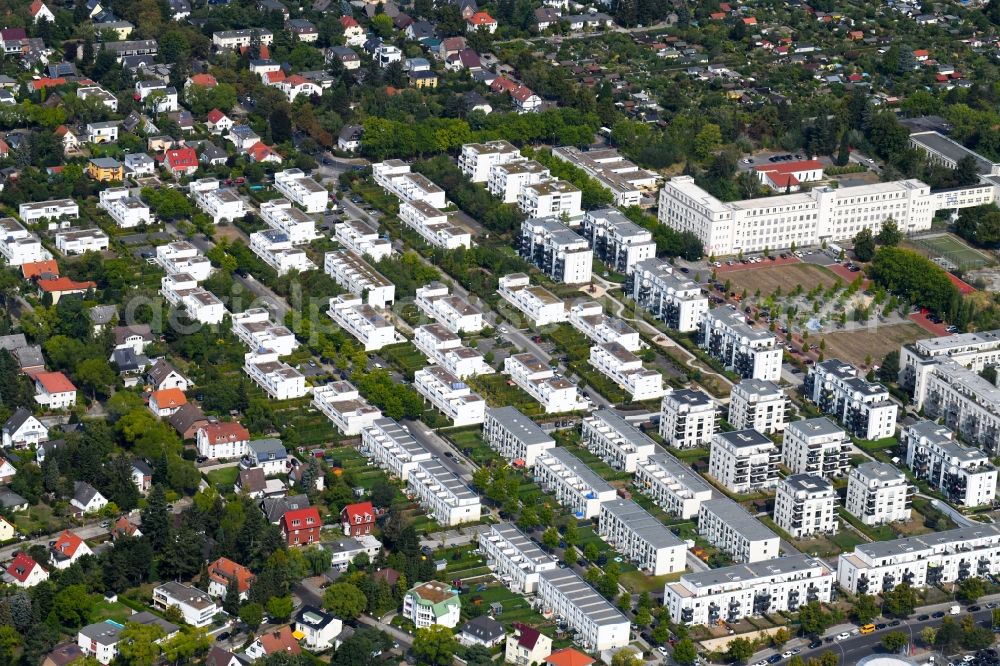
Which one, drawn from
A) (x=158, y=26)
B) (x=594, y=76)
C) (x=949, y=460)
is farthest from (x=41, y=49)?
(x=949, y=460)

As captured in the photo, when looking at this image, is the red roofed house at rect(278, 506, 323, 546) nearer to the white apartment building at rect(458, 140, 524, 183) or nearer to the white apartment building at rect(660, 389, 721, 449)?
the white apartment building at rect(660, 389, 721, 449)

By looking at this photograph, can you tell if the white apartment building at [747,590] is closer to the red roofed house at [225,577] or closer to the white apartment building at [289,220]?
the red roofed house at [225,577]

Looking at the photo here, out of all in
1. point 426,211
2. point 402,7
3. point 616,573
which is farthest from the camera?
point 402,7

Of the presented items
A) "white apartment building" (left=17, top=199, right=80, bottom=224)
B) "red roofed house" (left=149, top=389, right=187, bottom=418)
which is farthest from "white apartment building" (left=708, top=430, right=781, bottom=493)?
"white apartment building" (left=17, top=199, right=80, bottom=224)

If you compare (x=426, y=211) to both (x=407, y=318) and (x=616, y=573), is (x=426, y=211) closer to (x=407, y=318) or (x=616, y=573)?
(x=407, y=318)

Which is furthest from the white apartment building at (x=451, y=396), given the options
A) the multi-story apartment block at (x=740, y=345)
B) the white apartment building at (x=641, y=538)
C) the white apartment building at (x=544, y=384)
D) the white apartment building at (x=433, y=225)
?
the white apartment building at (x=433, y=225)

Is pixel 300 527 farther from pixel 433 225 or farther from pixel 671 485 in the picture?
pixel 433 225
